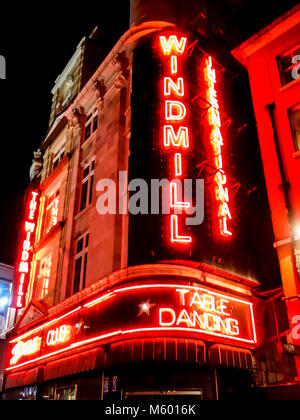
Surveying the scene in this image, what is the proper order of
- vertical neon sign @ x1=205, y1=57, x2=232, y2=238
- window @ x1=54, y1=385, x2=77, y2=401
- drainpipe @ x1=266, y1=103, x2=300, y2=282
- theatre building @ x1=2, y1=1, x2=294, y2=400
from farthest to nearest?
1. window @ x1=54, y1=385, x2=77, y2=401
2. vertical neon sign @ x1=205, y1=57, x2=232, y2=238
3. drainpipe @ x1=266, y1=103, x2=300, y2=282
4. theatre building @ x1=2, y1=1, x2=294, y2=400

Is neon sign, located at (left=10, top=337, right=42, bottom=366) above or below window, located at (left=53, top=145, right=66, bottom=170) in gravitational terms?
below

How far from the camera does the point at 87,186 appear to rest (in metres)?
19.2

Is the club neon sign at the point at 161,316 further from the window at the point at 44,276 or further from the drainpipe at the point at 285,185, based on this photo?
the window at the point at 44,276

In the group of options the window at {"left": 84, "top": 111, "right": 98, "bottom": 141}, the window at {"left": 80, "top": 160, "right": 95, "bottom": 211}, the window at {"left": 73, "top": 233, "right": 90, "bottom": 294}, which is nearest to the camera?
the window at {"left": 73, "top": 233, "right": 90, "bottom": 294}

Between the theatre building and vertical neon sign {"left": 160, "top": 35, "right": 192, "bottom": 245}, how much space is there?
0.05 m

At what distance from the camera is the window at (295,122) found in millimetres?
13738

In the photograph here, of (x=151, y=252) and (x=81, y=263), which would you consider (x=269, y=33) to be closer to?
(x=151, y=252)

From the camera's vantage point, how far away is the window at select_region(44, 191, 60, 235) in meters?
21.6

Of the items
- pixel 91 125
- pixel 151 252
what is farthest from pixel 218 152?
pixel 91 125

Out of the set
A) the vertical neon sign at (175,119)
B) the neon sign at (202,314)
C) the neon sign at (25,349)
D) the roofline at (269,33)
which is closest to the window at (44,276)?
the neon sign at (25,349)

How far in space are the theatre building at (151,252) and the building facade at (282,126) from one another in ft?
5.28

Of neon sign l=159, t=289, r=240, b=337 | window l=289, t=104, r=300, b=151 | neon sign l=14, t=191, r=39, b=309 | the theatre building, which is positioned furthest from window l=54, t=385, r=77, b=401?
window l=289, t=104, r=300, b=151

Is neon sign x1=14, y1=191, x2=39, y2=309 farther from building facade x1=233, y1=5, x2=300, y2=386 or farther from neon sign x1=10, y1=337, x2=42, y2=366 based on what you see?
building facade x1=233, y1=5, x2=300, y2=386

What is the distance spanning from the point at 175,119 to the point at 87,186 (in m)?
6.68
